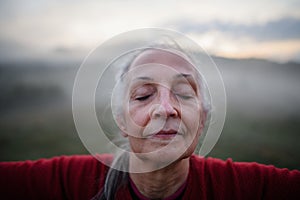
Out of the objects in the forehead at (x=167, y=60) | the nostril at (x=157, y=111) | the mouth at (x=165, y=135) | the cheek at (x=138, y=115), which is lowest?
the mouth at (x=165, y=135)

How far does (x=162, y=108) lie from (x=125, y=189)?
42cm

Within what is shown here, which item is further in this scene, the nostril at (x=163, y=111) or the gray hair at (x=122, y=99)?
the gray hair at (x=122, y=99)

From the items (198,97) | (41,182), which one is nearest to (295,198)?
(198,97)

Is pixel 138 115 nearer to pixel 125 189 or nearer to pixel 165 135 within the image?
pixel 165 135

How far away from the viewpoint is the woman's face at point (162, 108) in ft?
2.47

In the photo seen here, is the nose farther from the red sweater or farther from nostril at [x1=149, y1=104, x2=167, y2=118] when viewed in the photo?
the red sweater

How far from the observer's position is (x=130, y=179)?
1.02 metres

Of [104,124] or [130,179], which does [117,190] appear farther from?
[104,124]

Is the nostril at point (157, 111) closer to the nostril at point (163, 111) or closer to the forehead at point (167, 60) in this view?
the nostril at point (163, 111)

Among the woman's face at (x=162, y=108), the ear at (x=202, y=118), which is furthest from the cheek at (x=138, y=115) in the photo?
the ear at (x=202, y=118)

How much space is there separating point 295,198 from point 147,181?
55cm

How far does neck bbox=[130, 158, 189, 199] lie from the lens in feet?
3.13

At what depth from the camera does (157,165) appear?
0.81 meters

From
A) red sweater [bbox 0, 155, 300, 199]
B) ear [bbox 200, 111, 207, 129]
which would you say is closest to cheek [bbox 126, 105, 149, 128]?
ear [bbox 200, 111, 207, 129]
